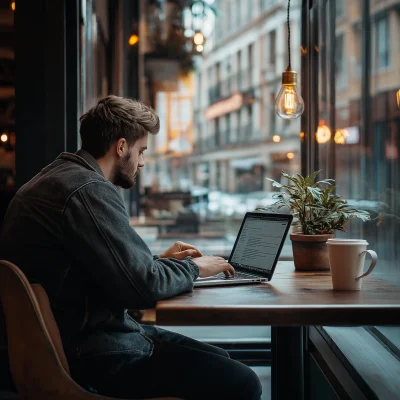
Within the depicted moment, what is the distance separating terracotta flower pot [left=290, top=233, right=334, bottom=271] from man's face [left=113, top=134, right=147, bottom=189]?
63 cm

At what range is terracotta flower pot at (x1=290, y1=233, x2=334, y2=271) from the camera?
2.04 meters

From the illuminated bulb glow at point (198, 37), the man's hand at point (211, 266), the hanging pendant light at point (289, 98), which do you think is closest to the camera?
the man's hand at point (211, 266)

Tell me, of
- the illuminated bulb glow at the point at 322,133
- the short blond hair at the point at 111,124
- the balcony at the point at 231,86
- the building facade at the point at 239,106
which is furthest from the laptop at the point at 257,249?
the balcony at the point at 231,86

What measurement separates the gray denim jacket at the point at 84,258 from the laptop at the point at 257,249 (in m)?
0.28

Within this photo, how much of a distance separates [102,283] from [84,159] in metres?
0.41

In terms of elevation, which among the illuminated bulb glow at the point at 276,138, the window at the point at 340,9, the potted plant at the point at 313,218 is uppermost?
the illuminated bulb glow at the point at 276,138

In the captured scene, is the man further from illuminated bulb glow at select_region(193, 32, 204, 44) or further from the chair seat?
illuminated bulb glow at select_region(193, 32, 204, 44)

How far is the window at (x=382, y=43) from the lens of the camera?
77.0 inches

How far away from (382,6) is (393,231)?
75cm

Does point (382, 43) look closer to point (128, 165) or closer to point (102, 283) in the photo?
point (128, 165)

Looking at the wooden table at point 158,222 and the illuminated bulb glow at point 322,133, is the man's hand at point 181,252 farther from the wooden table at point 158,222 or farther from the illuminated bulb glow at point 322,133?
the wooden table at point 158,222

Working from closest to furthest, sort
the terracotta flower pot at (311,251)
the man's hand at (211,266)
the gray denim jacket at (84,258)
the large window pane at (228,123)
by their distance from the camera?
the gray denim jacket at (84,258)
the man's hand at (211,266)
the terracotta flower pot at (311,251)
the large window pane at (228,123)

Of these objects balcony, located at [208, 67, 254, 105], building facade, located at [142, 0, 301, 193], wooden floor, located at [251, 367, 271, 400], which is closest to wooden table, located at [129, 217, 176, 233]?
building facade, located at [142, 0, 301, 193]

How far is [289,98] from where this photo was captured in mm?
2678
